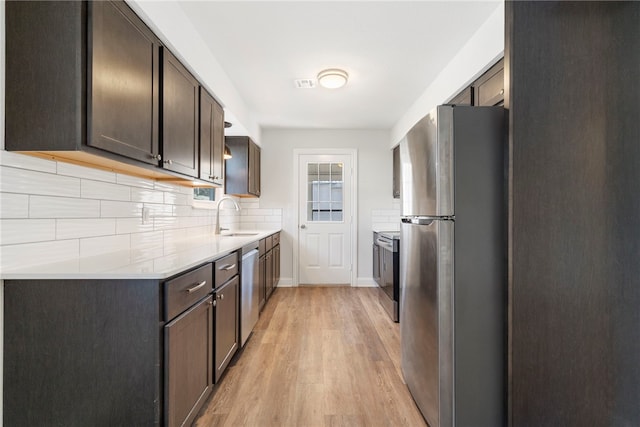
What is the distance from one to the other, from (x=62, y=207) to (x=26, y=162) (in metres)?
0.24

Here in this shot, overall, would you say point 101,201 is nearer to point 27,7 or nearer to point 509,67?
point 27,7

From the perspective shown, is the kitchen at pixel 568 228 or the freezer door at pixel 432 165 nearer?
the kitchen at pixel 568 228

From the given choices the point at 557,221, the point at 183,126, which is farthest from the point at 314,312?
the point at 557,221

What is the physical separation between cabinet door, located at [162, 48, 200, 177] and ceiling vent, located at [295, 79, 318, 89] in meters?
1.05

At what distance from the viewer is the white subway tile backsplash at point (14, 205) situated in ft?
3.74

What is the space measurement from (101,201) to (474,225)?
1919 millimetres

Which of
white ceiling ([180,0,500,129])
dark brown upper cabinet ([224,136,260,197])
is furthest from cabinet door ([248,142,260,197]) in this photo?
white ceiling ([180,0,500,129])

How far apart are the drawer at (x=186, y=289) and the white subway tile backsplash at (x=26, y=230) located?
23.9 inches

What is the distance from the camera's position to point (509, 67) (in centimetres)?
127

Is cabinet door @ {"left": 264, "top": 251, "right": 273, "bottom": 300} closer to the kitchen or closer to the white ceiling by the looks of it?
the white ceiling

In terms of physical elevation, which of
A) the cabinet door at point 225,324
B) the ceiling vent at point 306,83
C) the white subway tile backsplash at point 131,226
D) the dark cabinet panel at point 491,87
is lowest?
the cabinet door at point 225,324

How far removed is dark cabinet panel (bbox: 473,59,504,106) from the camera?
1856 mm

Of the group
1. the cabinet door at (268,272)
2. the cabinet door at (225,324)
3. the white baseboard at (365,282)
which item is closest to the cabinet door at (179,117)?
the cabinet door at (225,324)

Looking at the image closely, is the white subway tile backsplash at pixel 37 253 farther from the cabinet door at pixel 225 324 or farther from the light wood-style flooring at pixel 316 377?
the light wood-style flooring at pixel 316 377
